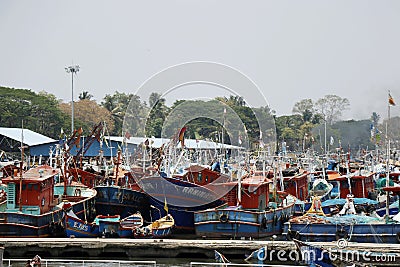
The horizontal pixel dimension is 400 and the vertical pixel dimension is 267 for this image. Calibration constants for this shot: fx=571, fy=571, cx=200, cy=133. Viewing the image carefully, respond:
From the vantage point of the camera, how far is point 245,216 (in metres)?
21.4

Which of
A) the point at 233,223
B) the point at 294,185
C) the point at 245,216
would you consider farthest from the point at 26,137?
the point at 245,216

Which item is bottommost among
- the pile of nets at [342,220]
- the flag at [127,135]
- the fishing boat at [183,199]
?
the pile of nets at [342,220]

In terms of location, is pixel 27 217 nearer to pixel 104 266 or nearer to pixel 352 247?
pixel 104 266

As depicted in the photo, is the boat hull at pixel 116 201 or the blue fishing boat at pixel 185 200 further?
the boat hull at pixel 116 201

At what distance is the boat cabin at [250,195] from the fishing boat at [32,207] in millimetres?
6311

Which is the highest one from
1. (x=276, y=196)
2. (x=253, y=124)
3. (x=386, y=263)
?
(x=253, y=124)

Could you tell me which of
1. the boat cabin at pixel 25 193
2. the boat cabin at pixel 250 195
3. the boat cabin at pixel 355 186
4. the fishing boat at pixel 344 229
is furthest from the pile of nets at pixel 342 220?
the boat cabin at pixel 25 193

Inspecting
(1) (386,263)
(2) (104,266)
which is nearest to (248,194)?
(1) (386,263)

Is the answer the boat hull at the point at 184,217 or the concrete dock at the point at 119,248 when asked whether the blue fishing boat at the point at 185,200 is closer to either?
the boat hull at the point at 184,217

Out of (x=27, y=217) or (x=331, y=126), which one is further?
(x=331, y=126)

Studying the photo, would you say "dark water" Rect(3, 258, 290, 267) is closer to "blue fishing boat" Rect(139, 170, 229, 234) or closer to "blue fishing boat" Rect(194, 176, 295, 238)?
"blue fishing boat" Rect(194, 176, 295, 238)

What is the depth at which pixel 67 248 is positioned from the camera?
1900cm

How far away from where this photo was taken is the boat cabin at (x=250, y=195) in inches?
870

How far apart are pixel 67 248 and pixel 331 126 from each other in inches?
2844
